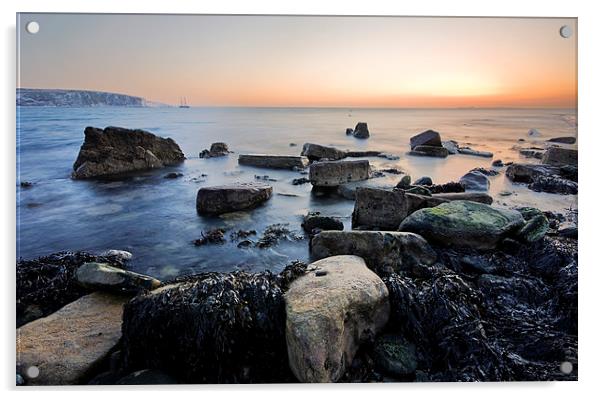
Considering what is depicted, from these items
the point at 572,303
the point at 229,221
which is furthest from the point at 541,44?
the point at 229,221

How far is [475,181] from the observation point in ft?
13.0

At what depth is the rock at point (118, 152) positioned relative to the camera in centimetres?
365

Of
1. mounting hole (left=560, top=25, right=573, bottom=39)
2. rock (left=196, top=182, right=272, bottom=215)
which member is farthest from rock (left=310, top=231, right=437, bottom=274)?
mounting hole (left=560, top=25, right=573, bottom=39)

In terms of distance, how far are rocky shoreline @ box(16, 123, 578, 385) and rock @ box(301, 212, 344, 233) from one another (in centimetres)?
28

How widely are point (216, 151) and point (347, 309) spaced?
2385 millimetres

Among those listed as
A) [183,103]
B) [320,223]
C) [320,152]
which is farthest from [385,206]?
[183,103]

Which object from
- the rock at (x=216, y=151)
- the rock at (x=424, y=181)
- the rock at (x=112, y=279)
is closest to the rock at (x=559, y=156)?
the rock at (x=424, y=181)

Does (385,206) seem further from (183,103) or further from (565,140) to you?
(183,103)

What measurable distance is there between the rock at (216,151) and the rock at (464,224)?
1916mm

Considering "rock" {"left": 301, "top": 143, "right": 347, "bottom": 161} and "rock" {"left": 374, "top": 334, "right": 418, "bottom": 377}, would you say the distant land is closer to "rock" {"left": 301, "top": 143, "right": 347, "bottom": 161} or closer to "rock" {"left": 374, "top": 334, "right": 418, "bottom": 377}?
"rock" {"left": 301, "top": 143, "right": 347, "bottom": 161}

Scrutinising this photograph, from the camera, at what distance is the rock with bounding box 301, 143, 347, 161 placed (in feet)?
14.6

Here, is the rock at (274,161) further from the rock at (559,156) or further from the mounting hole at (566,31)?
the mounting hole at (566,31)

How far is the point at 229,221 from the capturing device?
12.1ft

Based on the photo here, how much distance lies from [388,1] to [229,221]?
2.18 meters
